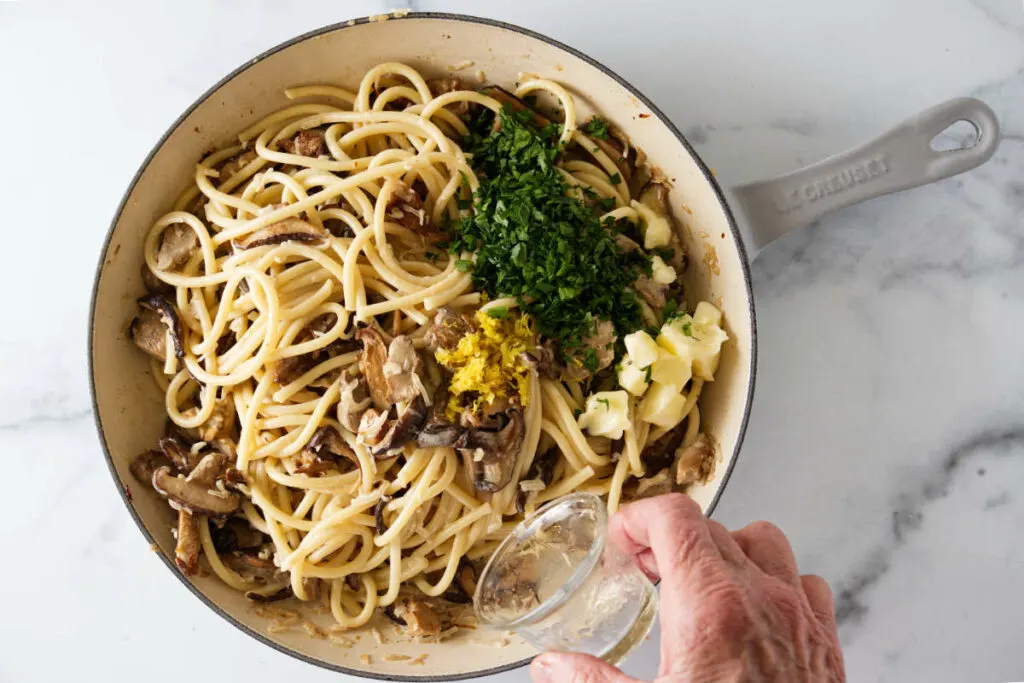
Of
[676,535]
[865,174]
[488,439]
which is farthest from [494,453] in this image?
[865,174]

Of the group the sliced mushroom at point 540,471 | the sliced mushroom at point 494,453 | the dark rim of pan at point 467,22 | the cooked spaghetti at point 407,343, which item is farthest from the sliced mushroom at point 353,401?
the dark rim of pan at point 467,22

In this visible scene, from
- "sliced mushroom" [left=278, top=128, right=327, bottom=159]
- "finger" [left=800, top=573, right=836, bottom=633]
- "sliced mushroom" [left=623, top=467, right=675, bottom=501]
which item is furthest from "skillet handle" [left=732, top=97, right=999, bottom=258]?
"sliced mushroom" [left=278, top=128, right=327, bottom=159]

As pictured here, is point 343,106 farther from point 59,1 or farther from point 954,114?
point 954,114

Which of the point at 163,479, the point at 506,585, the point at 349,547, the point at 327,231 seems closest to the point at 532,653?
the point at 506,585

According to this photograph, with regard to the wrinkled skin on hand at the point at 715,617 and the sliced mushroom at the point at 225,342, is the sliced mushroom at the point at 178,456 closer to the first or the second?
the sliced mushroom at the point at 225,342

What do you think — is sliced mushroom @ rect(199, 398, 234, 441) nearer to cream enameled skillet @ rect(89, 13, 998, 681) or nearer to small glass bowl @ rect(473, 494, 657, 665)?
cream enameled skillet @ rect(89, 13, 998, 681)
